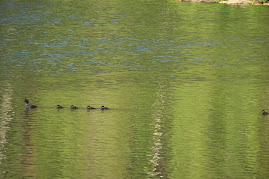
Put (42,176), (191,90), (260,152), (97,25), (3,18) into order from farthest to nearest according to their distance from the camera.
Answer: (3,18) → (97,25) → (191,90) → (260,152) → (42,176)

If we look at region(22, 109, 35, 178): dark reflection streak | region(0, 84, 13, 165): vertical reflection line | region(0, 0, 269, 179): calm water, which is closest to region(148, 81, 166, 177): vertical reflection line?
region(0, 0, 269, 179): calm water

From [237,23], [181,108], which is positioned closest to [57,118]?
[181,108]

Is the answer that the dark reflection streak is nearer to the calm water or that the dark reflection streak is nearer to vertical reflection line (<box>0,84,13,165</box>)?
the calm water

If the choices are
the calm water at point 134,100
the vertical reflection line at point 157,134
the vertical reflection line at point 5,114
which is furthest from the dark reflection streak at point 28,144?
the vertical reflection line at point 157,134

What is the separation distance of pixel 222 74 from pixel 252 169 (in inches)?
805

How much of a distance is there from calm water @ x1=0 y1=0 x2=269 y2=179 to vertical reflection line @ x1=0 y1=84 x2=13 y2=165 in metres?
0.05

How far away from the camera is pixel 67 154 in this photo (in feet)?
80.3

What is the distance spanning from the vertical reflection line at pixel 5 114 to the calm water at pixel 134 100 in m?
0.05

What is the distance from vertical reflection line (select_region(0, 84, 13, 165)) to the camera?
85.2 feet

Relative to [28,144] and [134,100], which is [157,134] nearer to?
[28,144]

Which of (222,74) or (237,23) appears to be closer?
(222,74)

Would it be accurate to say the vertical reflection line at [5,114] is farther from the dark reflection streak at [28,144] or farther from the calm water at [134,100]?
the dark reflection streak at [28,144]

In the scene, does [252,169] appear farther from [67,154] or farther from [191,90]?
[191,90]

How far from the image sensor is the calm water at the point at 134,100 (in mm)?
23672
